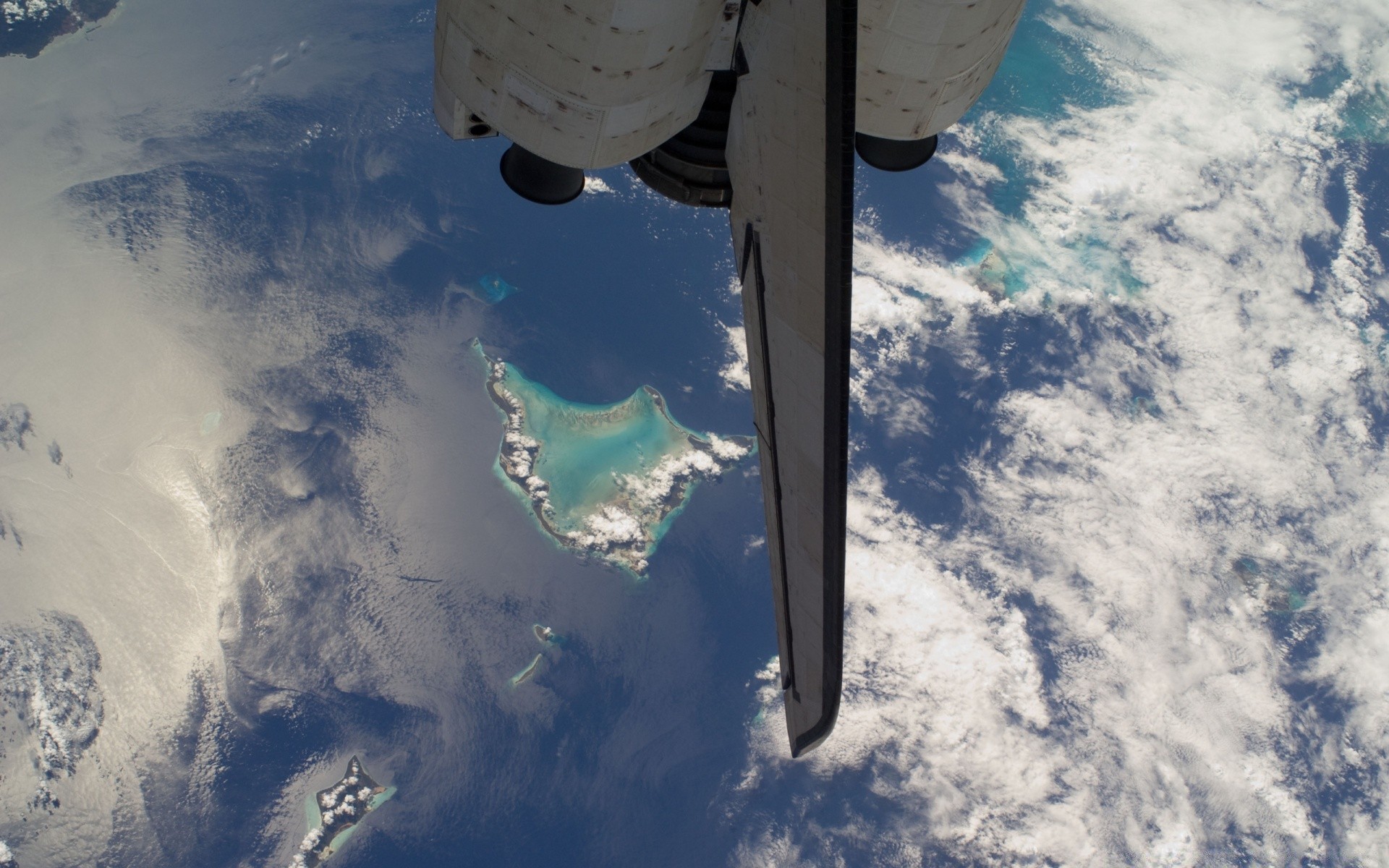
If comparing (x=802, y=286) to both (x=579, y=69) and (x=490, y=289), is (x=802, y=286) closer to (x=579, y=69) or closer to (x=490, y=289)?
(x=579, y=69)

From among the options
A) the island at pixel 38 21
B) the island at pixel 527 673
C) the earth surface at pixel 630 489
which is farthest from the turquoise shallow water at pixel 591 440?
the island at pixel 38 21

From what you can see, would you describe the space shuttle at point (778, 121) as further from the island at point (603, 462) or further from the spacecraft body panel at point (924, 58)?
the island at point (603, 462)

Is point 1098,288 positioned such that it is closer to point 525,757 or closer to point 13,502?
point 525,757

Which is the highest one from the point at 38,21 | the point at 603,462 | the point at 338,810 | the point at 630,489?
the point at 38,21

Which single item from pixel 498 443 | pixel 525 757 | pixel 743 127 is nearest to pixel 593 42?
pixel 743 127

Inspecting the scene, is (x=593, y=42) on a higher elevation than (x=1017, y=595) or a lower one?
higher

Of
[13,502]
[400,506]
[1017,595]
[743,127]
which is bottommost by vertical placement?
[13,502]

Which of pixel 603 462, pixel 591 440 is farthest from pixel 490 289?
pixel 603 462

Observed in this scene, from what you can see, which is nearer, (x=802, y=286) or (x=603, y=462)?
(x=802, y=286)
